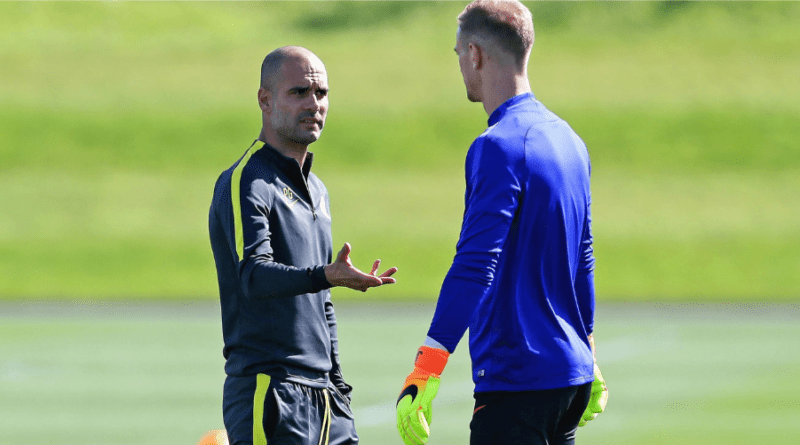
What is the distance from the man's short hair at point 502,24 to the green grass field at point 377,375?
5.72m

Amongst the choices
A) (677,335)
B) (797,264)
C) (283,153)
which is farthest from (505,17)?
(797,264)

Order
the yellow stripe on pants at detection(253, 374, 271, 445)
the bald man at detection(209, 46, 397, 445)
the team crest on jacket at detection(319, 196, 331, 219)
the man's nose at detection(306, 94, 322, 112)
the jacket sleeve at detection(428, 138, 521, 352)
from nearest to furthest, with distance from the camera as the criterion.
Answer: the jacket sleeve at detection(428, 138, 521, 352) < the bald man at detection(209, 46, 397, 445) < the yellow stripe on pants at detection(253, 374, 271, 445) < the man's nose at detection(306, 94, 322, 112) < the team crest on jacket at detection(319, 196, 331, 219)

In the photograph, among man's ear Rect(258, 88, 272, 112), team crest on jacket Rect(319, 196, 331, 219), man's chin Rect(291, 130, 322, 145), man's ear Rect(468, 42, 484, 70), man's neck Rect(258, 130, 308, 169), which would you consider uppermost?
man's ear Rect(468, 42, 484, 70)

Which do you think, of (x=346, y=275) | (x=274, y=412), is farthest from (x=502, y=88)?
(x=274, y=412)

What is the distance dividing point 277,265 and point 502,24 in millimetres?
1322

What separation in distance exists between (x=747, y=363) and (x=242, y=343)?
11.1 metres

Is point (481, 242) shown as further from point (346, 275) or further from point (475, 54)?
point (475, 54)

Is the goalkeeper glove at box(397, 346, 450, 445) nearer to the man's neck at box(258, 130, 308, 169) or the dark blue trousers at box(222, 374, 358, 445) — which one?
the dark blue trousers at box(222, 374, 358, 445)

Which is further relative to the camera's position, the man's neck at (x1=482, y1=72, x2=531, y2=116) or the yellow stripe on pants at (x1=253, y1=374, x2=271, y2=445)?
the yellow stripe on pants at (x1=253, y1=374, x2=271, y2=445)

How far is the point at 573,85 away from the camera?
52.0 metres

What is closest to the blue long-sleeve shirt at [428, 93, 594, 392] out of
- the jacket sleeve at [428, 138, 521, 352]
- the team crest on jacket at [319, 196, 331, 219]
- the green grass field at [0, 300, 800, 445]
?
the jacket sleeve at [428, 138, 521, 352]

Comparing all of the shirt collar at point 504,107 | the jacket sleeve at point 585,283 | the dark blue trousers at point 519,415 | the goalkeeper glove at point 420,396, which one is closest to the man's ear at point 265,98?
the shirt collar at point 504,107

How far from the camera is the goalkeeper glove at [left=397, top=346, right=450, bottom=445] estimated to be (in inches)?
183

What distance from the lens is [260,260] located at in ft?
16.1
